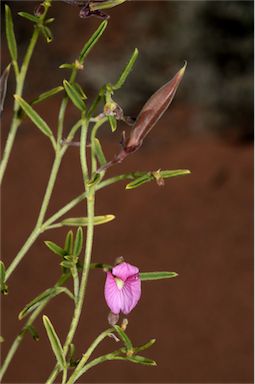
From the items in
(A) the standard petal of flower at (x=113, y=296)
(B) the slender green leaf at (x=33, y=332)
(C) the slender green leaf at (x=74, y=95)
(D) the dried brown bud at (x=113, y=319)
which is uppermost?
(C) the slender green leaf at (x=74, y=95)

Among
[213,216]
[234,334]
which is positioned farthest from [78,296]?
[213,216]

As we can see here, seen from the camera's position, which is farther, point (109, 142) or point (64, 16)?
point (64, 16)

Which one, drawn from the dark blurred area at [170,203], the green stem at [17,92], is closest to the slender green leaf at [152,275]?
the green stem at [17,92]

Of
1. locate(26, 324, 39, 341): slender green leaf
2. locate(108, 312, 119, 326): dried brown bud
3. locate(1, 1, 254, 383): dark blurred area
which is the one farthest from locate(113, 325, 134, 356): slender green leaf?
locate(1, 1, 254, 383): dark blurred area

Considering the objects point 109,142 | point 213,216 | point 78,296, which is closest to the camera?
point 78,296

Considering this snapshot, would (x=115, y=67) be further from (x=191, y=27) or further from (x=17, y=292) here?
(x=17, y=292)

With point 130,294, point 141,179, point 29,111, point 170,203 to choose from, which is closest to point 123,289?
point 130,294

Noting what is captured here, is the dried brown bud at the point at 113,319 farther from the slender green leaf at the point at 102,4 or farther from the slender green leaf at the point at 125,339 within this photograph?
the slender green leaf at the point at 102,4

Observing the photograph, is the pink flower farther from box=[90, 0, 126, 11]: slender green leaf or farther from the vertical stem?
box=[90, 0, 126, 11]: slender green leaf
